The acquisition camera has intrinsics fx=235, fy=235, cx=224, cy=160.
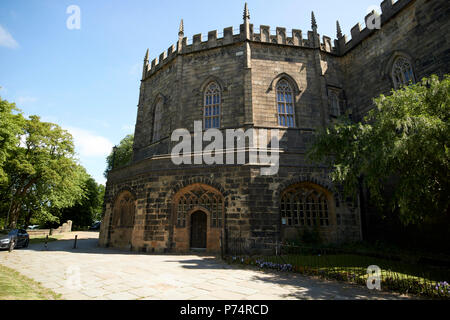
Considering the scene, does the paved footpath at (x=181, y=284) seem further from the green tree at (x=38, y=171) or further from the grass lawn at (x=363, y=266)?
the green tree at (x=38, y=171)

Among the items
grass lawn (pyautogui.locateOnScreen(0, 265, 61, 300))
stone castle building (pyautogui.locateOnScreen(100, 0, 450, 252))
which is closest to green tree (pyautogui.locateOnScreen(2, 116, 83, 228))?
stone castle building (pyautogui.locateOnScreen(100, 0, 450, 252))

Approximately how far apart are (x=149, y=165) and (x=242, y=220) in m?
6.48

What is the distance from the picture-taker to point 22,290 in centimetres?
533

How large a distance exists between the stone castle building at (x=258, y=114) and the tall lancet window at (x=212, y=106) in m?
0.07

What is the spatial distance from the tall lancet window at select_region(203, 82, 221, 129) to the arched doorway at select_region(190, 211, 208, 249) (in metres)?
5.89

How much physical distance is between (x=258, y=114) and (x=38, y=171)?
870 inches

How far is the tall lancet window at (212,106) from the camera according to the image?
1580 cm

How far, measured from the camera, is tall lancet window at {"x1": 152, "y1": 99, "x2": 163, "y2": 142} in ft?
60.1

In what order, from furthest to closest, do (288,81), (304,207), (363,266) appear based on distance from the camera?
(288,81), (304,207), (363,266)

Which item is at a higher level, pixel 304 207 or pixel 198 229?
pixel 304 207

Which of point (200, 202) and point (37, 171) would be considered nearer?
point (200, 202)

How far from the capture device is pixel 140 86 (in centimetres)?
2098

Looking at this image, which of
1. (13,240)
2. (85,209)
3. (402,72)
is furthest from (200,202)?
(85,209)

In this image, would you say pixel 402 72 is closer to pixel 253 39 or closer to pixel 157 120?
pixel 253 39
